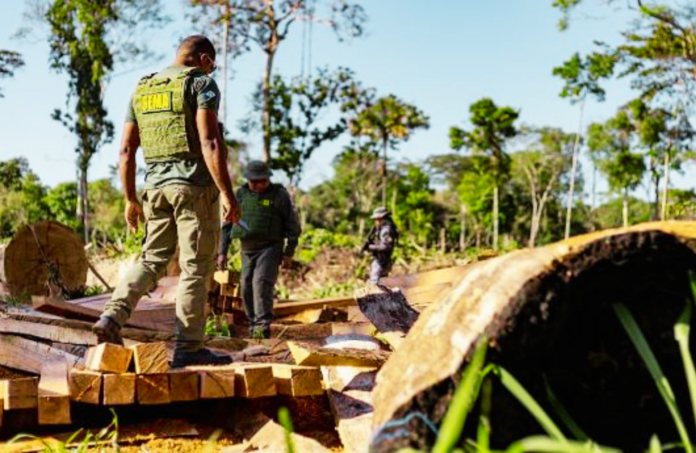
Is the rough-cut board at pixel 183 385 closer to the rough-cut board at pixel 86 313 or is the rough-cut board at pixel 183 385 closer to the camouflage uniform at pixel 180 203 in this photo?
the camouflage uniform at pixel 180 203

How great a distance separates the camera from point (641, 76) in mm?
31391

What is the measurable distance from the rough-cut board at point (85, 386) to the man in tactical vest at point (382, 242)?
9.31m

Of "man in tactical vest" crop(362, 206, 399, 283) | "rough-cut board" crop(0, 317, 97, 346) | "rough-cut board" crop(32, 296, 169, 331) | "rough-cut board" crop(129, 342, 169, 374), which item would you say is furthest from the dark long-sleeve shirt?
"man in tactical vest" crop(362, 206, 399, 283)

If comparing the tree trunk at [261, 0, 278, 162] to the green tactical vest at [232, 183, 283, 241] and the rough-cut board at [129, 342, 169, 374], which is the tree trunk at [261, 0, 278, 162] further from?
the rough-cut board at [129, 342, 169, 374]

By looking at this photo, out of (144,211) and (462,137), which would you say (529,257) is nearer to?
(144,211)

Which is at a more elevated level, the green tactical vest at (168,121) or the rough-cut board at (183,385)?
the green tactical vest at (168,121)

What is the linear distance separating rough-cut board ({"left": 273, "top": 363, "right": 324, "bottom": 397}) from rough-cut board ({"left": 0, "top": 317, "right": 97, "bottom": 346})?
4.88 feet

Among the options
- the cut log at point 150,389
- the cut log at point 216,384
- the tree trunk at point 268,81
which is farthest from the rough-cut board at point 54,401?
the tree trunk at point 268,81

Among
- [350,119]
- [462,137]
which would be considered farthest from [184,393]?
[462,137]

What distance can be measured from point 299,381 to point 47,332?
1.94 metres

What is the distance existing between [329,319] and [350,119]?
894 inches

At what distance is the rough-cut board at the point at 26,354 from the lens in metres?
5.18

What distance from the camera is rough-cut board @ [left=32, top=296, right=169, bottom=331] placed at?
6.73m

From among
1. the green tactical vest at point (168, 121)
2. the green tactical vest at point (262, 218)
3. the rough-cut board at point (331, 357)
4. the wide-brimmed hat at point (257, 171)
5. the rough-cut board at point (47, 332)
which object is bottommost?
the rough-cut board at point (47, 332)
